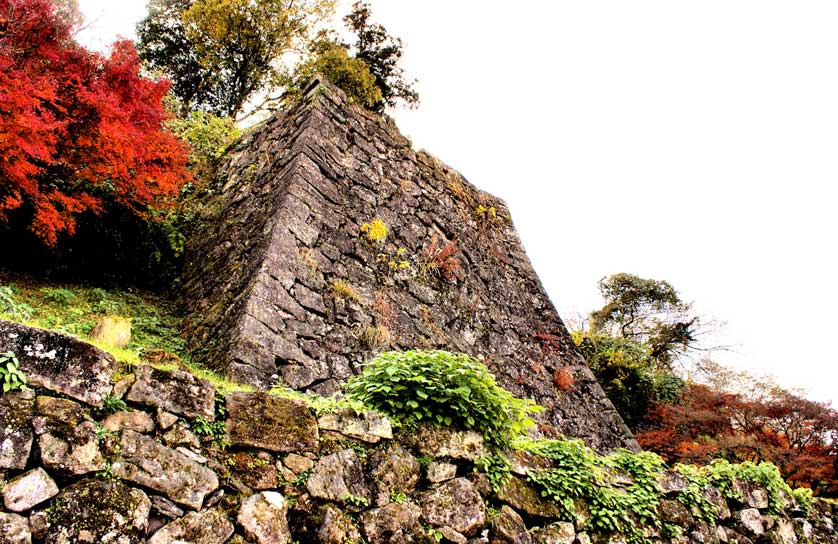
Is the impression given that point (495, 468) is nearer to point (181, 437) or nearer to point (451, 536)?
point (451, 536)

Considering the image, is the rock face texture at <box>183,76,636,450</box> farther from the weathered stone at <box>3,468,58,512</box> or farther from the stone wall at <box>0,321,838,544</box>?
the weathered stone at <box>3,468,58,512</box>

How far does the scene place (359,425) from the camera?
9.89 feet

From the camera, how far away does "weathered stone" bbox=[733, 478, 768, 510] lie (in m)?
4.73

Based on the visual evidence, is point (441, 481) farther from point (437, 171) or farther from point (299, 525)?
point (437, 171)

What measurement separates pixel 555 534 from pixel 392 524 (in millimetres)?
1317

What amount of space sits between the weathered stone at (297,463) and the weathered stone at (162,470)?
43cm

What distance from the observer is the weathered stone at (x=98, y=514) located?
6.07 ft

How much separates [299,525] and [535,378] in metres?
6.22

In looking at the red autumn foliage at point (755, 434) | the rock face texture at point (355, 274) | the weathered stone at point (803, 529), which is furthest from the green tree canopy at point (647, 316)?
the weathered stone at point (803, 529)

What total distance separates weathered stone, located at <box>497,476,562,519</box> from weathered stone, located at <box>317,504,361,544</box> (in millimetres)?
1118

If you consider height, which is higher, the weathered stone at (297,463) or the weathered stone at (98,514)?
the weathered stone at (297,463)

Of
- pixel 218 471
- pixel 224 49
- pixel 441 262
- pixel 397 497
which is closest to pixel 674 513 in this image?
pixel 397 497

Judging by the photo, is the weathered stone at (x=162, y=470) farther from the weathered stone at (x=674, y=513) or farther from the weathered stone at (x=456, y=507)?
the weathered stone at (x=674, y=513)

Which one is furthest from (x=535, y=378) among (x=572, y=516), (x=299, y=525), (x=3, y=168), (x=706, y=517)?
(x=3, y=168)
